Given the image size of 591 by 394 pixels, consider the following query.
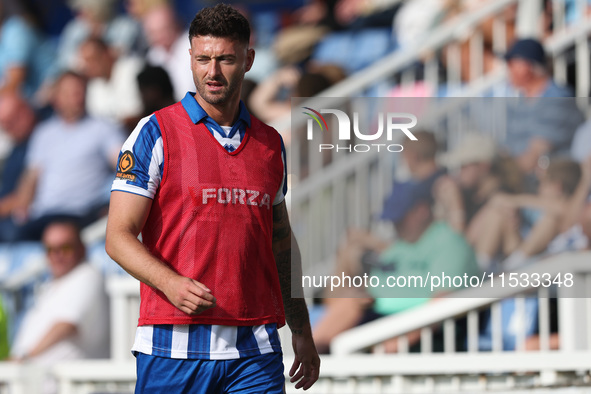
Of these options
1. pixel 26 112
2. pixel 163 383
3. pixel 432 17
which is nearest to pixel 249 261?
pixel 163 383

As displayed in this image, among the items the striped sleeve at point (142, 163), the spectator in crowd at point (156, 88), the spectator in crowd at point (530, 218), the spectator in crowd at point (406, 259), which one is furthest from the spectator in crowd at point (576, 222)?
the striped sleeve at point (142, 163)

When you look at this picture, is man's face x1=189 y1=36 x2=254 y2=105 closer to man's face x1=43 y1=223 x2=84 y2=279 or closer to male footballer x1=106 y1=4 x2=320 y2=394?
male footballer x1=106 y1=4 x2=320 y2=394

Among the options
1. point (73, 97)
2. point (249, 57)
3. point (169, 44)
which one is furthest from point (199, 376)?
point (169, 44)

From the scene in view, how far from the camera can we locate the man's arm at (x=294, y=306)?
2828mm

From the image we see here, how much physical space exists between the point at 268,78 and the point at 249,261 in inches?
236

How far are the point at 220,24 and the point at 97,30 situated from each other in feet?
27.6

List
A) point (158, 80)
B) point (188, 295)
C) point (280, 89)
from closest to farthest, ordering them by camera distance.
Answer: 1. point (188, 295)
2. point (158, 80)
3. point (280, 89)

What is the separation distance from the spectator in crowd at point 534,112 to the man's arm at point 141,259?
Result: 12.6 ft

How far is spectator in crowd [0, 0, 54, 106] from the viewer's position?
410 inches

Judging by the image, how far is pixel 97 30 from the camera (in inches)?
414

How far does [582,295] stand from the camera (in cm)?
482

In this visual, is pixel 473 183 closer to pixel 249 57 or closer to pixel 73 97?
pixel 249 57

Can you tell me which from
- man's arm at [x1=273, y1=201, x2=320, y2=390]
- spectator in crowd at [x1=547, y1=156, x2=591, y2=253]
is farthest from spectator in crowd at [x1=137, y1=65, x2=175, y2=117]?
man's arm at [x1=273, y1=201, x2=320, y2=390]

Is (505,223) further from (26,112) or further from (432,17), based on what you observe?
(26,112)
